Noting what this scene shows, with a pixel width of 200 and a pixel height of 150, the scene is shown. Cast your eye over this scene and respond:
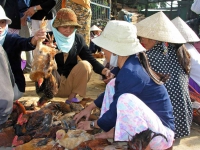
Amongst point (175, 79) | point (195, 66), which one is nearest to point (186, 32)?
point (195, 66)

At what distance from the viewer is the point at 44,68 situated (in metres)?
3.61

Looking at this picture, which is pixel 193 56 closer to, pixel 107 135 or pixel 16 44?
pixel 107 135

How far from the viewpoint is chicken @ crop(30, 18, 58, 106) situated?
3494 millimetres

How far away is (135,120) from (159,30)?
4.32 ft

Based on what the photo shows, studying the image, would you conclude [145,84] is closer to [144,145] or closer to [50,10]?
[144,145]

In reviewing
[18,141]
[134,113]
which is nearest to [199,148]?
[134,113]

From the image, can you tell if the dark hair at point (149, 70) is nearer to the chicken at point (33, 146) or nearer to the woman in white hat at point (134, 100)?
the woman in white hat at point (134, 100)

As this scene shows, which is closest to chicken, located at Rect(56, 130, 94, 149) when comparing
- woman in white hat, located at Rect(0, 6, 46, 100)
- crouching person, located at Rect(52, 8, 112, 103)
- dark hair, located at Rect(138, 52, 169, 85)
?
dark hair, located at Rect(138, 52, 169, 85)

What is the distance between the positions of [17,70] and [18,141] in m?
1.16

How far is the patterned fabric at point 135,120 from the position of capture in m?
2.40

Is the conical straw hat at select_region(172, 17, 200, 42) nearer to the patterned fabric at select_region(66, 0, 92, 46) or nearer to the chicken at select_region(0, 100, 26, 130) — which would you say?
the patterned fabric at select_region(66, 0, 92, 46)

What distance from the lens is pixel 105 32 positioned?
9.04 ft

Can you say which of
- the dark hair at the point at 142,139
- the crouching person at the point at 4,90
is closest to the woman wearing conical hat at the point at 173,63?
the dark hair at the point at 142,139

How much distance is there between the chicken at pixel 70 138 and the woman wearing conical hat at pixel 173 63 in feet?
3.51
